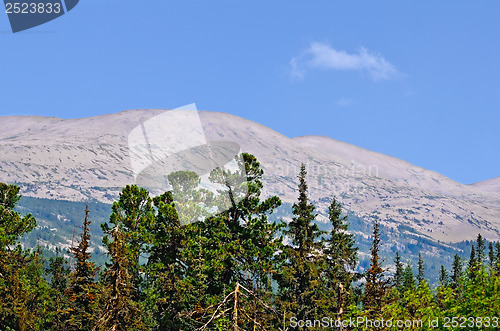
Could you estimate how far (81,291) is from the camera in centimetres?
3638

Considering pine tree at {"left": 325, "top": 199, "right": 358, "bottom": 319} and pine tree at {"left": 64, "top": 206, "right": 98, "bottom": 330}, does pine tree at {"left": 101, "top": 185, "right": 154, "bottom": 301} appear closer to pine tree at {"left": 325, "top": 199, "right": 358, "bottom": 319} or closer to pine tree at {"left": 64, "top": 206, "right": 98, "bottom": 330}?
pine tree at {"left": 64, "top": 206, "right": 98, "bottom": 330}

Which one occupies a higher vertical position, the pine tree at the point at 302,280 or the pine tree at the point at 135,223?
the pine tree at the point at 135,223

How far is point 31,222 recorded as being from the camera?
163ft

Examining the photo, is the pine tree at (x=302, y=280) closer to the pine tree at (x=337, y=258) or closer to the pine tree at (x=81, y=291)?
the pine tree at (x=337, y=258)

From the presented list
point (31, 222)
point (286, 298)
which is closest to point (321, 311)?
point (286, 298)

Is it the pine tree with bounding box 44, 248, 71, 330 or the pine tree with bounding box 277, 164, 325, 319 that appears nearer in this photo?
the pine tree with bounding box 277, 164, 325, 319

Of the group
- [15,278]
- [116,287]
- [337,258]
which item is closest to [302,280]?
[337,258]

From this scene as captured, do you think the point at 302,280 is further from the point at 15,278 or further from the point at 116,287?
the point at 116,287

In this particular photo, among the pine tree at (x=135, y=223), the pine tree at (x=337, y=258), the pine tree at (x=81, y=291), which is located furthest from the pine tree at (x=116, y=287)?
the pine tree at (x=337, y=258)

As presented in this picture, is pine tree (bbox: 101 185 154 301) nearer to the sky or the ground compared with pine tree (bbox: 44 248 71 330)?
nearer to the sky

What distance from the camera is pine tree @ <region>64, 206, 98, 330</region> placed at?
33.6 meters

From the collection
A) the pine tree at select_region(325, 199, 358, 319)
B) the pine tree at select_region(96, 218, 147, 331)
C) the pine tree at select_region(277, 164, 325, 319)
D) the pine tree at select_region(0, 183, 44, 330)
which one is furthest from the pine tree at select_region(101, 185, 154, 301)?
the pine tree at select_region(96, 218, 147, 331)

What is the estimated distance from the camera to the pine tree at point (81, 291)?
110 ft

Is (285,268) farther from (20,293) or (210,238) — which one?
(20,293)
